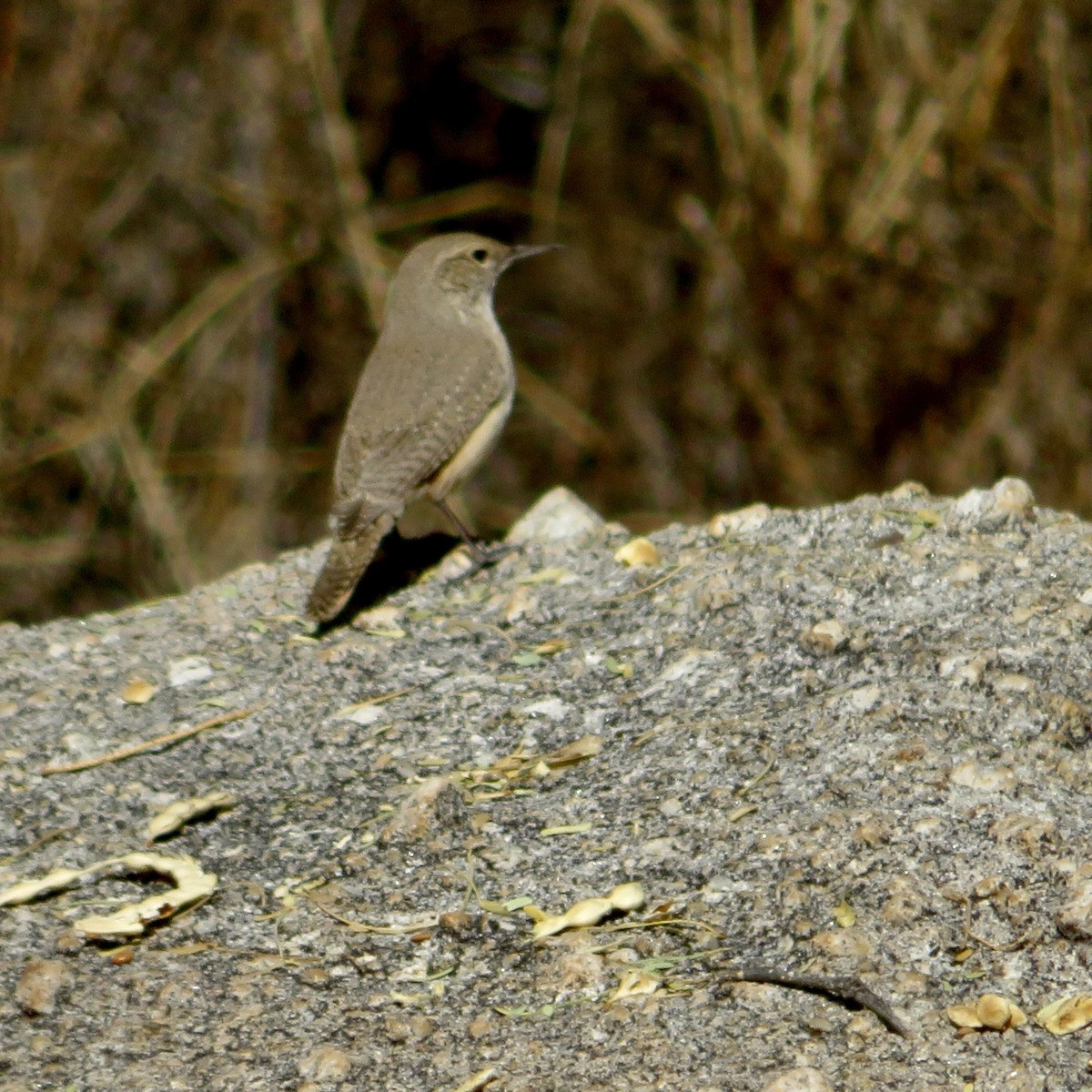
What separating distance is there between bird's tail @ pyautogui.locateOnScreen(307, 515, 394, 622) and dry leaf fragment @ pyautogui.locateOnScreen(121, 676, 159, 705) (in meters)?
0.51

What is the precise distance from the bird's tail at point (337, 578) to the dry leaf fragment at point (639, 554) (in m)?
0.75

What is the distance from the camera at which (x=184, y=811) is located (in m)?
3.91

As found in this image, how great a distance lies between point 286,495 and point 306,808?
21.9 feet

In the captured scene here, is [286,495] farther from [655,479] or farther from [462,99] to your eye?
[462,99]

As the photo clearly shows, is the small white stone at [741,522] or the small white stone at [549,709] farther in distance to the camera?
the small white stone at [741,522]

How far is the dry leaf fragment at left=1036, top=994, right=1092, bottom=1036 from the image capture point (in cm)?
297

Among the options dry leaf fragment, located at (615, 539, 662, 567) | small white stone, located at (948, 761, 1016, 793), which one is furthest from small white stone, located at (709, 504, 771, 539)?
small white stone, located at (948, 761, 1016, 793)

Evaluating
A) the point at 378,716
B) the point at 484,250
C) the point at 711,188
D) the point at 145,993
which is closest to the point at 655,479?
the point at 711,188

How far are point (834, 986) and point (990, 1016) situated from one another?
27cm

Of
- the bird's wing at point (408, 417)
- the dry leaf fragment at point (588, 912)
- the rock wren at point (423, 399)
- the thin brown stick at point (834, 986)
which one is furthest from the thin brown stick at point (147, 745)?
the thin brown stick at point (834, 986)

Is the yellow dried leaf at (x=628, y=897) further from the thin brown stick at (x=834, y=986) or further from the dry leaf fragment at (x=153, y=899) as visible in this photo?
the dry leaf fragment at (x=153, y=899)

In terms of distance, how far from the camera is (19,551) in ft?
29.6

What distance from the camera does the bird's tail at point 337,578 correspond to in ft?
15.9

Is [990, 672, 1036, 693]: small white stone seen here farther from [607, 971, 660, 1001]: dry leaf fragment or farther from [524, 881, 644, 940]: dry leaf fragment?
[607, 971, 660, 1001]: dry leaf fragment
